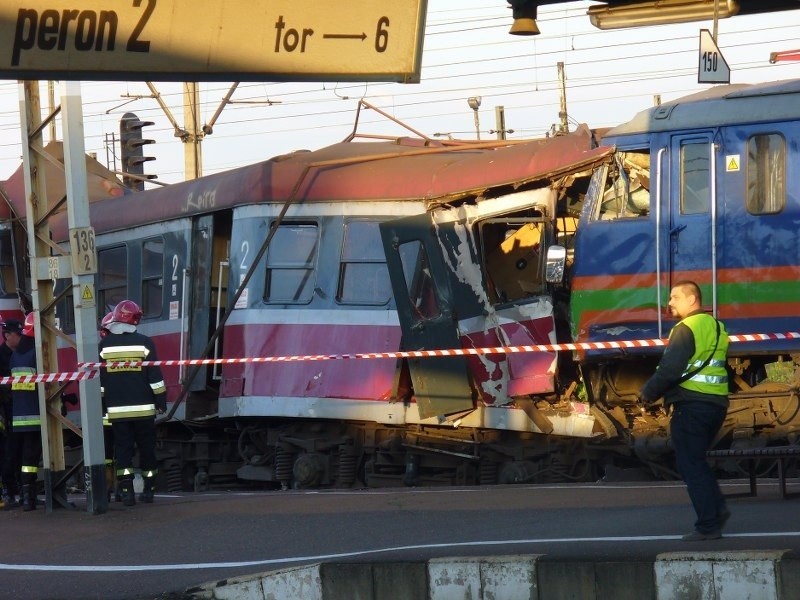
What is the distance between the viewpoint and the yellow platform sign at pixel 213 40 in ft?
27.8

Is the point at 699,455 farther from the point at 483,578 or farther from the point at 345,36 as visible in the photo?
the point at 345,36

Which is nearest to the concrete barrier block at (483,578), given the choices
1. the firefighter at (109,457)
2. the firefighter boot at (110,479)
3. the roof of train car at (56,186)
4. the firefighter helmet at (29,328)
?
the firefighter at (109,457)

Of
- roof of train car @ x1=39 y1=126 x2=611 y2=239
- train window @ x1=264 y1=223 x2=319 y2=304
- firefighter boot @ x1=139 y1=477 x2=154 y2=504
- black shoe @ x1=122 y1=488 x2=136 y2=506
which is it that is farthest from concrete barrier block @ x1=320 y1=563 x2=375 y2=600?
train window @ x1=264 y1=223 x2=319 y2=304

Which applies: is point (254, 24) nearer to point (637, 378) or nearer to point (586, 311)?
point (586, 311)

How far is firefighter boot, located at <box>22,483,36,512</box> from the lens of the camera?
13250 mm

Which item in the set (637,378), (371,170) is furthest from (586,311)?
(371,170)

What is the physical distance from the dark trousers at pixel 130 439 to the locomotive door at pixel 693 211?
16.4ft

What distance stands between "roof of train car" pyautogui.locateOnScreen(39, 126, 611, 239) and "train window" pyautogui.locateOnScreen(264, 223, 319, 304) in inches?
14.5

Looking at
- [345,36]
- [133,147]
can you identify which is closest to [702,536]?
[345,36]

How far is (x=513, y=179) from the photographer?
13.2m

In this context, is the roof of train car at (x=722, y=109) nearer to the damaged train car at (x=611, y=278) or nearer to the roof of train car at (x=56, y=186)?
the damaged train car at (x=611, y=278)

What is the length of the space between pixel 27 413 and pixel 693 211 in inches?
258

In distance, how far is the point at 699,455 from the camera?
27.5 feet

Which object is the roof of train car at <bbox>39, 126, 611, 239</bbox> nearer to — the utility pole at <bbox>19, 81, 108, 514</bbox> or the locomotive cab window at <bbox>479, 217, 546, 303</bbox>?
the locomotive cab window at <bbox>479, 217, 546, 303</bbox>
